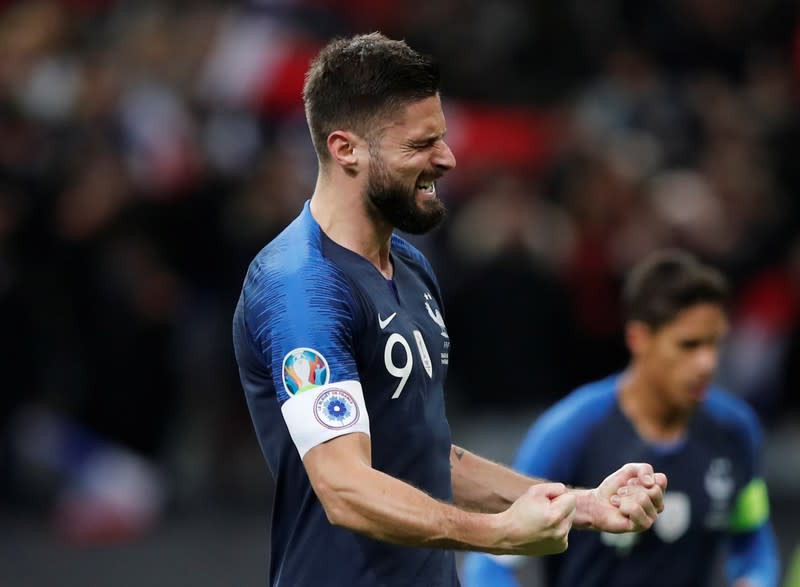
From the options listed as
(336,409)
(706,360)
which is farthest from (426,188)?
(706,360)

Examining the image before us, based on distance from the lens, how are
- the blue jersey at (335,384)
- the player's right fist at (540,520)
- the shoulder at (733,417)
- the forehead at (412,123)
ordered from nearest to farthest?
the player's right fist at (540,520) < the blue jersey at (335,384) < the forehead at (412,123) < the shoulder at (733,417)

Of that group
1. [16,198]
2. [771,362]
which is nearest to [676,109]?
[771,362]

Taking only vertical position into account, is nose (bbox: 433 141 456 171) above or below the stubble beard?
above

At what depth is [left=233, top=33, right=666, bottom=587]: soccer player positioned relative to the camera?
3.65 meters

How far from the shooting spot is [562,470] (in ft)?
18.4

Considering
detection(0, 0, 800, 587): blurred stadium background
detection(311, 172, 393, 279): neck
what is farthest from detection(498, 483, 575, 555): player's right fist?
detection(0, 0, 800, 587): blurred stadium background

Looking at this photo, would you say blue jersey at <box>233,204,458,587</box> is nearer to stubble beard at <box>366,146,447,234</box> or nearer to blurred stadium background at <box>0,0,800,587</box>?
stubble beard at <box>366,146,447,234</box>

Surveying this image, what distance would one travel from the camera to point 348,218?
4039 millimetres

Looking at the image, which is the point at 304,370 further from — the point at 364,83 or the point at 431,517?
the point at 364,83

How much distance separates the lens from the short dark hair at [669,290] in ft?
19.1

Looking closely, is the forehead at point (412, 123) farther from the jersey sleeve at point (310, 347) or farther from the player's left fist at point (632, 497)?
the player's left fist at point (632, 497)

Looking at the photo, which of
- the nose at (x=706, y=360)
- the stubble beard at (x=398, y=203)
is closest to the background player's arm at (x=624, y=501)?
the stubble beard at (x=398, y=203)

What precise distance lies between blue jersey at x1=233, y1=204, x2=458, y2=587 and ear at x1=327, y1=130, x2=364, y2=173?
195 millimetres

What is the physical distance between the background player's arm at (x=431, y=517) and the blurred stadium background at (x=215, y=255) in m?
6.01
